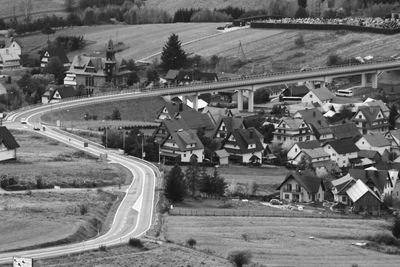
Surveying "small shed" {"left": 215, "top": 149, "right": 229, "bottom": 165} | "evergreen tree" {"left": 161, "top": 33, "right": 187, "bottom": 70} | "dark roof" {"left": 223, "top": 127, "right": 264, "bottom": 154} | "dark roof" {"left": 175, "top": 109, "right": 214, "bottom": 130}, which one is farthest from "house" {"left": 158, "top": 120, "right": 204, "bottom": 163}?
"evergreen tree" {"left": 161, "top": 33, "right": 187, "bottom": 70}

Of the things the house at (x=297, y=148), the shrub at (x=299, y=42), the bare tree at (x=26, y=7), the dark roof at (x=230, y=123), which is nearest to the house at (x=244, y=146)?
the house at (x=297, y=148)

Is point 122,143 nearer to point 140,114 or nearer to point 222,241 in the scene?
point 140,114

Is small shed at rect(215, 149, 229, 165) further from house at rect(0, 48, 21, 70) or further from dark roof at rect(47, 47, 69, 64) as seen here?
house at rect(0, 48, 21, 70)

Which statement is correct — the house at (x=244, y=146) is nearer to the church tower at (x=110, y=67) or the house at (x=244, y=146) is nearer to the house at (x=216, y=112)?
the house at (x=216, y=112)

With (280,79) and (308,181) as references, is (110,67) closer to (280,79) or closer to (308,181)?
(280,79)

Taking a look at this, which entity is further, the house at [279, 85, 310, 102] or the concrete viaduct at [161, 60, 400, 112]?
the house at [279, 85, 310, 102]

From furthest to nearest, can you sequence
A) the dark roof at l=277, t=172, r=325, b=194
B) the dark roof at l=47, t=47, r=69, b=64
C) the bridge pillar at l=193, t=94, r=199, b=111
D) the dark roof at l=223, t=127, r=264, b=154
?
the dark roof at l=47, t=47, r=69, b=64 < the bridge pillar at l=193, t=94, r=199, b=111 < the dark roof at l=223, t=127, r=264, b=154 < the dark roof at l=277, t=172, r=325, b=194

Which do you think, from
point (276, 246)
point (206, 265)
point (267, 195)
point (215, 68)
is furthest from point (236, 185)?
point (215, 68)
